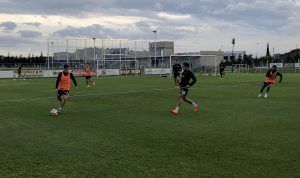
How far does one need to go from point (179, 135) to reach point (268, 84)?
44.9 ft

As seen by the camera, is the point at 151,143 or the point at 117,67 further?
the point at 117,67

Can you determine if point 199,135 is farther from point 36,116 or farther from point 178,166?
point 36,116

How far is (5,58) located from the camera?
318 feet

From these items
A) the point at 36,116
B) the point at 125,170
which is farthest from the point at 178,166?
the point at 36,116

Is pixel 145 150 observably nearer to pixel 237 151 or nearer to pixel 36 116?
pixel 237 151

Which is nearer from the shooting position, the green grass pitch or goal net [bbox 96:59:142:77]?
the green grass pitch

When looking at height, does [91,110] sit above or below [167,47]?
below

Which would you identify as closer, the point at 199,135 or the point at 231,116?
the point at 199,135

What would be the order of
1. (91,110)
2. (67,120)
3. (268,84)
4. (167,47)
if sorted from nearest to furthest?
(67,120) → (91,110) → (268,84) → (167,47)

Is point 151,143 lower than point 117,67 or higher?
lower

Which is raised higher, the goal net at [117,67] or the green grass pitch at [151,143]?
the goal net at [117,67]

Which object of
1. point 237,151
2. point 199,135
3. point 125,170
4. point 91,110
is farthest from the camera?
point 91,110

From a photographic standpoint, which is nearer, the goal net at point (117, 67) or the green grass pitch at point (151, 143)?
the green grass pitch at point (151, 143)

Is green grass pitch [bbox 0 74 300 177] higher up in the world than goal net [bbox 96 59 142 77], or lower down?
lower down
